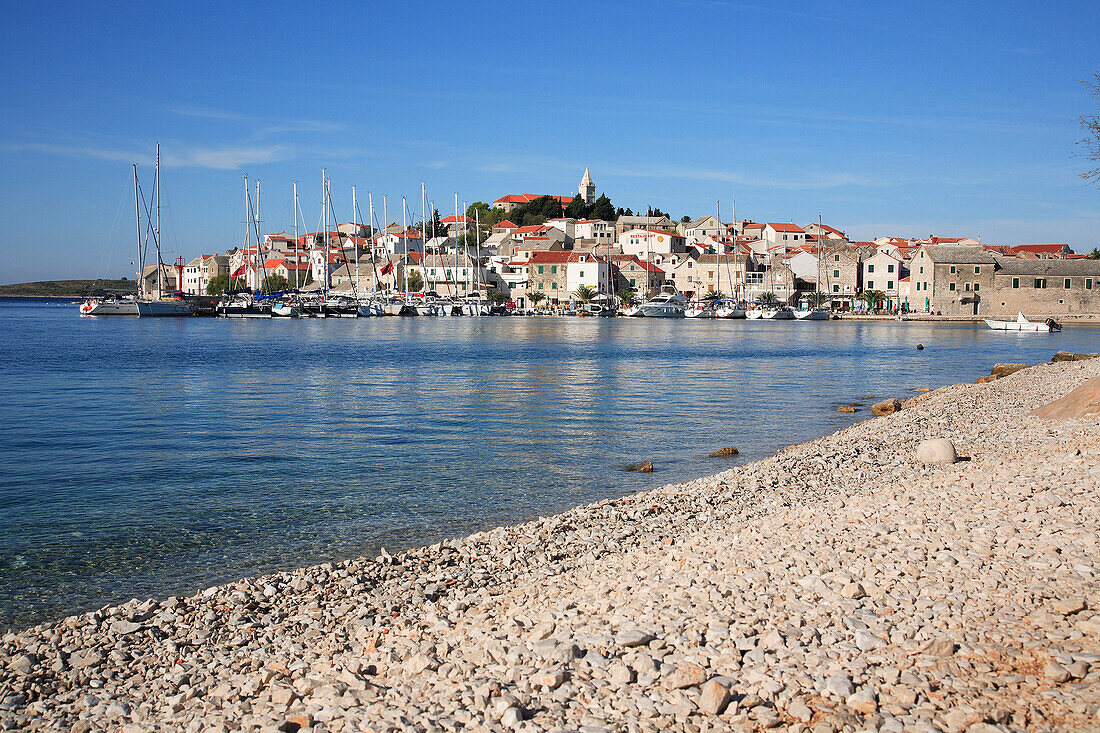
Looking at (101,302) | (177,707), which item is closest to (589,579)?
(177,707)

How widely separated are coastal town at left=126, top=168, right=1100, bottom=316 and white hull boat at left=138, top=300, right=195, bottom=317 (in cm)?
340

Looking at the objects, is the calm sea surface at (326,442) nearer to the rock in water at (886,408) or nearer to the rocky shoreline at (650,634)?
the rock in water at (886,408)

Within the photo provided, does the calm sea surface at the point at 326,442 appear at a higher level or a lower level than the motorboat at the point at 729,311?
lower

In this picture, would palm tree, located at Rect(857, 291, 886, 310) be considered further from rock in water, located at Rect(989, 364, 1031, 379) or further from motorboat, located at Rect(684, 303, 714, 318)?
rock in water, located at Rect(989, 364, 1031, 379)

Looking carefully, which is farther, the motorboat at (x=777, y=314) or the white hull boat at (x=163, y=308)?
the motorboat at (x=777, y=314)

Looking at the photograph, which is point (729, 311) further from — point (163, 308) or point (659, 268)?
point (163, 308)

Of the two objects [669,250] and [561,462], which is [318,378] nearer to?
[561,462]

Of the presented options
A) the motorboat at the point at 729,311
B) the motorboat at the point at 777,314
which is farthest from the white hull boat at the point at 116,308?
the motorboat at the point at 777,314

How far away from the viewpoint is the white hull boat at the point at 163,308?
96250 mm

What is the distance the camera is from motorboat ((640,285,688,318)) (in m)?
109

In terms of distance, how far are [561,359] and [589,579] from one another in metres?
36.3

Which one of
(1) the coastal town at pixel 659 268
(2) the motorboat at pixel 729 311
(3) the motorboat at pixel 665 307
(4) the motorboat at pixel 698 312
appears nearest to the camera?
(1) the coastal town at pixel 659 268

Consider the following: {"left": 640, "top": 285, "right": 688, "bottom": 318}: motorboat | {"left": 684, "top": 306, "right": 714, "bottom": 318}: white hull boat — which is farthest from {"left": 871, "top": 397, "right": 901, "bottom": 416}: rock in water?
{"left": 684, "top": 306, "right": 714, "bottom": 318}: white hull boat

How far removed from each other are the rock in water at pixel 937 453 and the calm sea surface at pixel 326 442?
12.0 feet
